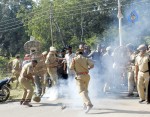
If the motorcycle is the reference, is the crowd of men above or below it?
above

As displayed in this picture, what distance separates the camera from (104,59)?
45.5ft

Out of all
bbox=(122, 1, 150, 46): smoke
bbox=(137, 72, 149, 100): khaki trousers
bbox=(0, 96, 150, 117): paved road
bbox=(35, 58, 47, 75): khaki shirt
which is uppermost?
bbox=(122, 1, 150, 46): smoke

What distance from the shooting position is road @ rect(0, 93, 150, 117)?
33.3 feet

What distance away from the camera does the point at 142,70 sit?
11203 mm

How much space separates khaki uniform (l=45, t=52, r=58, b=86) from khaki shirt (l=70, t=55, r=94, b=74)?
299 centimetres

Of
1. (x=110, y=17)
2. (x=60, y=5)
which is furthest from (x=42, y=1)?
(x=110, y=17)

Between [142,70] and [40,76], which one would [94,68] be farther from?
[142,70]

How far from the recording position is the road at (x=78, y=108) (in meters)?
10.1

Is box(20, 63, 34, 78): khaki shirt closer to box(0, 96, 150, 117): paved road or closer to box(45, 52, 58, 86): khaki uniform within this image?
box(0, 96, 150, 117): paved road

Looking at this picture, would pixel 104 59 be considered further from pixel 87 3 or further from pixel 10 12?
pixel 10 12

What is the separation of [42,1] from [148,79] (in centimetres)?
4350

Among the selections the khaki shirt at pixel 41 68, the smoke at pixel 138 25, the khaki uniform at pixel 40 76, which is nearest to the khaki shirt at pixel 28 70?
the khaki uniform at pixel 40 76

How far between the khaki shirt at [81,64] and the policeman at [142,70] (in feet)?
5.39

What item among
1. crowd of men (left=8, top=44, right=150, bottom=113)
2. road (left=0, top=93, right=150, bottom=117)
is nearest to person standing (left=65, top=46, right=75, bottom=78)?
crowd of men (left=8, top=44, right=150, bottom=113)
